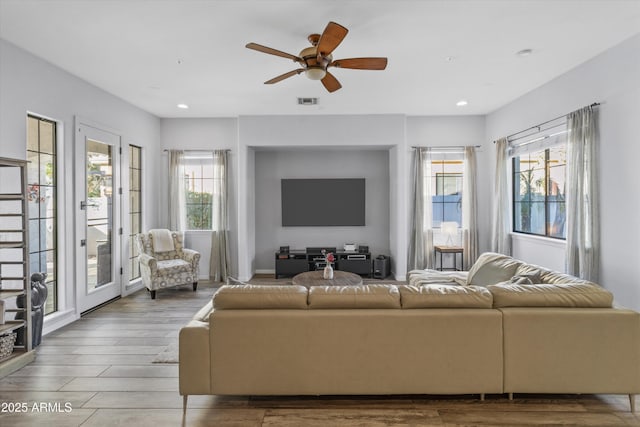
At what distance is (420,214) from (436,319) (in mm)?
4208

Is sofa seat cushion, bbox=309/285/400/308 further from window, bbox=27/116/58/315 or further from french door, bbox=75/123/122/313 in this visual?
french door, bbox=75/123/122/313

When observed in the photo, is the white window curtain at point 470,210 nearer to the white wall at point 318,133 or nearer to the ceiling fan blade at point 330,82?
the white wall at point 318,133

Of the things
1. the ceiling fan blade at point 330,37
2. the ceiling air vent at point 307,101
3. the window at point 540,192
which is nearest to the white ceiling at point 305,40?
the ceiling air vent at point 307,101

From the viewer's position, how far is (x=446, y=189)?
654cm

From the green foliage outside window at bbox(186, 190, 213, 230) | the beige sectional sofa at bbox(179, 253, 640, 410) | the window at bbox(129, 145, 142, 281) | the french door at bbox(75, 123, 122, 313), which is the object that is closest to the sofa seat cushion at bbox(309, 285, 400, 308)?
the beige sectional sofa at bbox(179, 253, 640, 410)

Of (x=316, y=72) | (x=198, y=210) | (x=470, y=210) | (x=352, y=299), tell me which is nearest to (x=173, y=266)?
(x=198, y=210)

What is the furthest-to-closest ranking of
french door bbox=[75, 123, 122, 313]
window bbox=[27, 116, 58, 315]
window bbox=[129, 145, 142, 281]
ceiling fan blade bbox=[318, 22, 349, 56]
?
1. window bbox=[129, 145, 142, 281]
2. french door bbox=[75, 123, 122, 313]
3. window bbox=[27, 116, 58, 315]
4. ceiling fan blade bbox=[318, 22, 349, 56]

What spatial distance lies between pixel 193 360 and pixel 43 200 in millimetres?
2934

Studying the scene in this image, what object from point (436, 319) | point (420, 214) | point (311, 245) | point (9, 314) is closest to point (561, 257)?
point (420, 214)

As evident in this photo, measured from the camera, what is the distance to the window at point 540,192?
4734 millimetres

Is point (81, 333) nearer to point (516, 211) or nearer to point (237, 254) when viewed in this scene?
point (237, 254)

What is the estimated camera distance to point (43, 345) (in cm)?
346

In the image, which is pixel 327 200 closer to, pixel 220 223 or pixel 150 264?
pixel 220 223

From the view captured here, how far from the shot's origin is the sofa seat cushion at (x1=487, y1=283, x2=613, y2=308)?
90.1 inches
